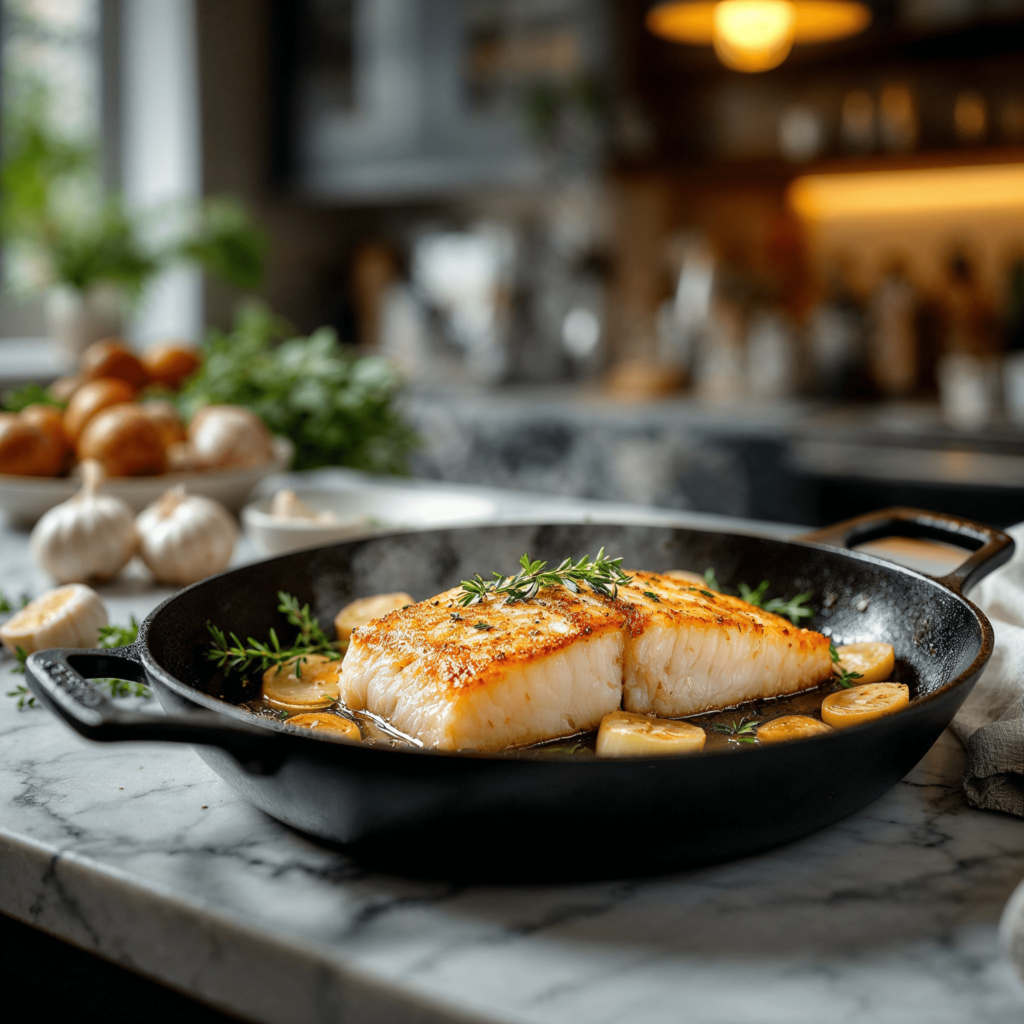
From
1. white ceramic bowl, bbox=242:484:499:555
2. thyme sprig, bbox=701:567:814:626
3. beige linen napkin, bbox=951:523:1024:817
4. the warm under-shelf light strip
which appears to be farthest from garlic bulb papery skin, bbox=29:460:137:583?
the warm under-shelf light strip

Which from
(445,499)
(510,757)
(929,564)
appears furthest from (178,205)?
(510,757)

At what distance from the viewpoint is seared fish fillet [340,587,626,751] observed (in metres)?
0.76

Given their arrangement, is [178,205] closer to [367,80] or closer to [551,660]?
[367,80]

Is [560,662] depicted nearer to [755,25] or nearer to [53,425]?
[53,425]

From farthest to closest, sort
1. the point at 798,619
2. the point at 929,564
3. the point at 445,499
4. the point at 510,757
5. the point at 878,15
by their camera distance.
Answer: the point at 878,15
the point at 445,499
the point at 929,564
the point at 798,619
the point at 510,757

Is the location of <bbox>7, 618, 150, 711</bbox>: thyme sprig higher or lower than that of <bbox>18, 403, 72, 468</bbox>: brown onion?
lower

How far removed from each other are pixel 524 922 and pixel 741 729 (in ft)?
0.88

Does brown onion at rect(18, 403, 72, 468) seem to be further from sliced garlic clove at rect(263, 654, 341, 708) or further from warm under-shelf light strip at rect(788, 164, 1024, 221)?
warm under-shelf light strip at rect(788, 164, 1024, 221)

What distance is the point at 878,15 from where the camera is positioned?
3453 mm

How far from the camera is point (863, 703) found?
2.69ft

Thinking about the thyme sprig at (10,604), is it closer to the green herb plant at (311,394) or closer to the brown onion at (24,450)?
the brown onion at (24,450)

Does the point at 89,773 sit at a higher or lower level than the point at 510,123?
lower

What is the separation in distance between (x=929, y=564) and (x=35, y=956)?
115 cm

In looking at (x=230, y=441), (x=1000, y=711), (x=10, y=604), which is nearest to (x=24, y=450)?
(x=230, y=441)
